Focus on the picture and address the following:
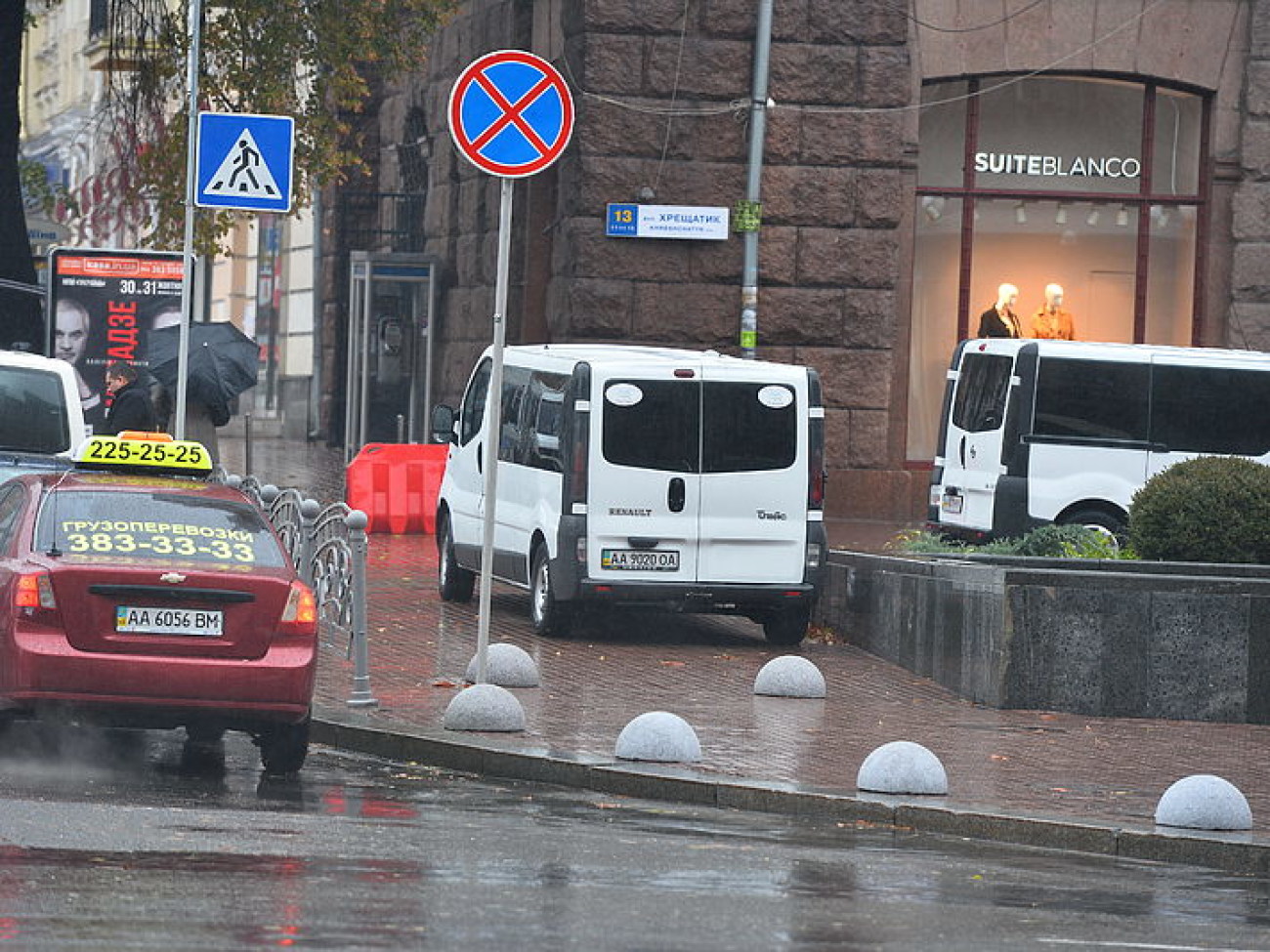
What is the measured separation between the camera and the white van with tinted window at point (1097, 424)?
74.0ft

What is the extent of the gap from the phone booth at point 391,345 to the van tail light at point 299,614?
68.7 feet

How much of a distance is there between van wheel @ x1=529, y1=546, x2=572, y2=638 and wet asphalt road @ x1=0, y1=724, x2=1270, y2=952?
19.5ft

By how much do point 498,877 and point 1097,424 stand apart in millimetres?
14682

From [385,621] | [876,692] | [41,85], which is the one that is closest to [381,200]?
[385,621]

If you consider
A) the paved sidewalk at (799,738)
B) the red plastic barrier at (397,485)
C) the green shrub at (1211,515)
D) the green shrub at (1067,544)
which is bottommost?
the paved sidewalk at (799,738)

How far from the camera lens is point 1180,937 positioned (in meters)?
8.36

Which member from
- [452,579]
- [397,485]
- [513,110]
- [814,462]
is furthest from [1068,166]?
[513,110]

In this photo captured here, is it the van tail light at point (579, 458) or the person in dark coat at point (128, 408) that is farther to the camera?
the person in dark coat at point (128, 408)

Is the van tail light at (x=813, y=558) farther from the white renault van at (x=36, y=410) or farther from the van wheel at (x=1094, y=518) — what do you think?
the van wheel at (x=1094, y=518)

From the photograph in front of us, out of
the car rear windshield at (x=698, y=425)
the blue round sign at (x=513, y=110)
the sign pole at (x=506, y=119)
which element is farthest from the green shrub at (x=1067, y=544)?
the blue round sign at (x=513, y=110)

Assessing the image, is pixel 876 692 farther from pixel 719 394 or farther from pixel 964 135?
pixel 964 135

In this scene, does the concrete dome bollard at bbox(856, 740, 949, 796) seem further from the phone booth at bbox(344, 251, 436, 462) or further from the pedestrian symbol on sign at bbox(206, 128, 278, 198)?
the phone booth at bbox(344, 251, 436, 462)

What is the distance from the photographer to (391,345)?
34.2 metres

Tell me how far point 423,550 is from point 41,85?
5458cm
